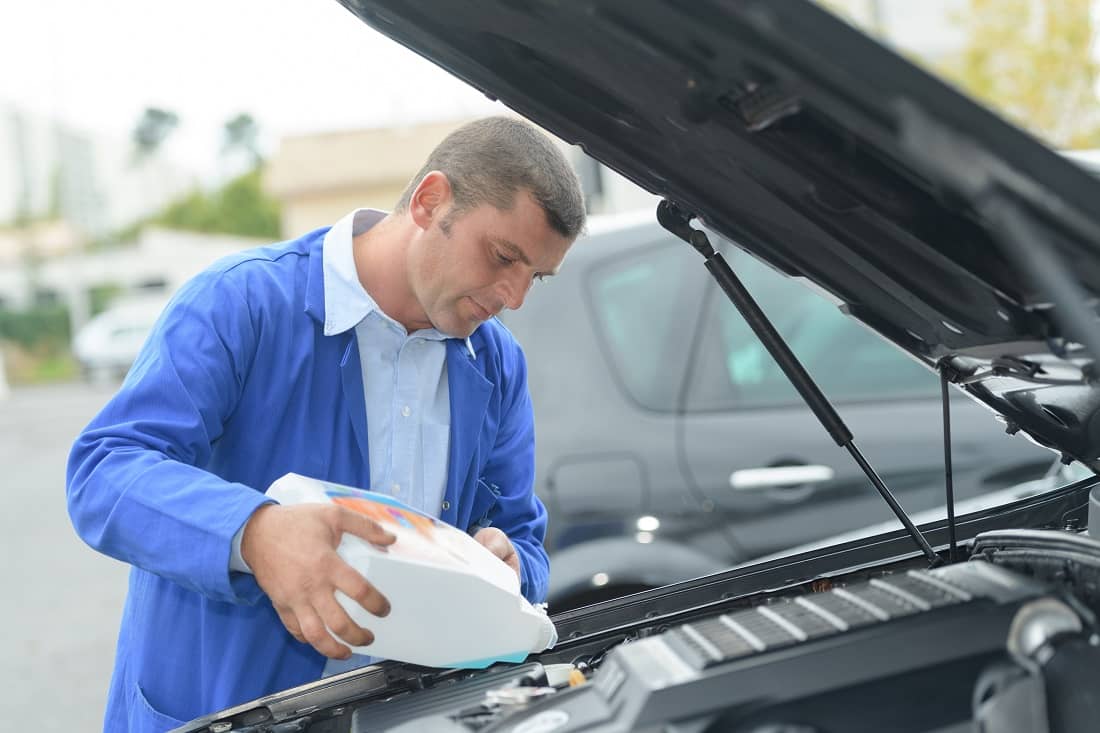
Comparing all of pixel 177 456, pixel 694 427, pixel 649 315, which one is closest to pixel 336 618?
pixel 177 456

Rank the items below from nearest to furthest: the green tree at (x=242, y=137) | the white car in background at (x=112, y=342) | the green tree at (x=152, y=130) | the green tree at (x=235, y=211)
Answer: the white car in background at (x=112, y=342) → the green tree at (x=235, y=211) → the green tree at (x=152, y=130) → the green tree at (x=242, y=137)

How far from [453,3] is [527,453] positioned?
43.5 inches

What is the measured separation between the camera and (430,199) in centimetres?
202

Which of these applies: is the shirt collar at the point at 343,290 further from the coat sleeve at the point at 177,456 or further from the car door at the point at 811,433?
the car door at the point at 811,433

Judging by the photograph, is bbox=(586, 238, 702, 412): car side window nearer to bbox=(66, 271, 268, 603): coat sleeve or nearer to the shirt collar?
the shirt collar

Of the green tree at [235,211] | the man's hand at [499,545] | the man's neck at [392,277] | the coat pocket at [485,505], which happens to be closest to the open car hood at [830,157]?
the man's neck at [392,277]

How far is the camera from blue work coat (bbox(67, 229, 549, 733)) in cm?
166

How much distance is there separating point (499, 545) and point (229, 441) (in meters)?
0.49

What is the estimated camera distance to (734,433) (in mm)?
3592

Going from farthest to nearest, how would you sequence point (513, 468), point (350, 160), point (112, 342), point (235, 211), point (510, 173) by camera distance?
point (235, 211) → point (112, 342) → point (350, 160) → point (513, 468) → point (510, 173)

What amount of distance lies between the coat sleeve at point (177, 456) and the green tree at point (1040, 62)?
47.2 feet

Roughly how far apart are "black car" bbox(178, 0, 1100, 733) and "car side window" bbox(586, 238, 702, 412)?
5.67ft

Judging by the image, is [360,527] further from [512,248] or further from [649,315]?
[649,315]

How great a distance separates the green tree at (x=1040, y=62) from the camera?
1415 centimetres
